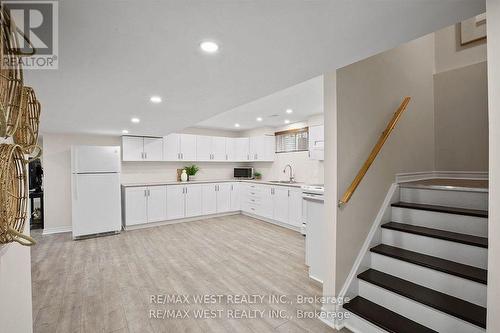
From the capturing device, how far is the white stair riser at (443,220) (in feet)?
6.15

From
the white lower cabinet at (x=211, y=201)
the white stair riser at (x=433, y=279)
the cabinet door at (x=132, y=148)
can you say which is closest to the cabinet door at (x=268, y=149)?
the white lower cabinet at (x=211, y=201)

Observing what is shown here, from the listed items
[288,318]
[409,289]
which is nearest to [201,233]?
[288,318]

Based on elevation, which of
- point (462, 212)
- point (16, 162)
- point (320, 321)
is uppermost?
point (16, 162)

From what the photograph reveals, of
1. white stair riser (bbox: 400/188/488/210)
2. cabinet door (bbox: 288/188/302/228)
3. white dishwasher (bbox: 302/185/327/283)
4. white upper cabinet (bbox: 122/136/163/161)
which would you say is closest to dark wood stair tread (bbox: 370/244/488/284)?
white dishwasher (bbox: 302/185/327/283)

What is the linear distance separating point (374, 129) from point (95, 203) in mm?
4862

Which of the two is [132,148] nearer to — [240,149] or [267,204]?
[240,149]

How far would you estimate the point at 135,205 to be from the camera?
4859mm

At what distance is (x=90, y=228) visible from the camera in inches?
171

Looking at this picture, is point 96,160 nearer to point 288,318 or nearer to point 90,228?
point 90,228

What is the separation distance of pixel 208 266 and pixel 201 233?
5.12 ft

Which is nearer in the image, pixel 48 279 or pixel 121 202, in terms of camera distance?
pixel 48 279

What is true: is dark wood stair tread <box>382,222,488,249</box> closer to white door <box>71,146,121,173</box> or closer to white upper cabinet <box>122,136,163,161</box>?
white door <box>71,146,121,173</box>

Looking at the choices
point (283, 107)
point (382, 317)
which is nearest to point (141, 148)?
point (283, 107)

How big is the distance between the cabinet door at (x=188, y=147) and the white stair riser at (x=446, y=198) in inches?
184
